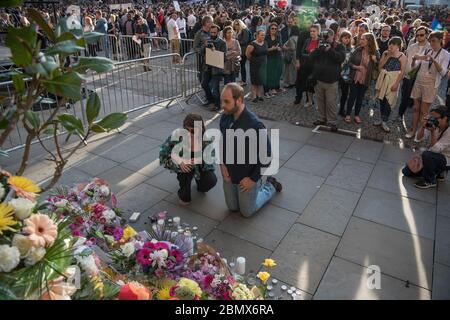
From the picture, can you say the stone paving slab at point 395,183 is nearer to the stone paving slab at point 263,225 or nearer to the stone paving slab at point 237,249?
the stone paving slab at point 263,225

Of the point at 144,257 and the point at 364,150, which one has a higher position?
the point at 144,257

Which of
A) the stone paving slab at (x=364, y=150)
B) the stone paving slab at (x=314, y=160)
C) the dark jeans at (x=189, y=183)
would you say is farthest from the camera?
the stone paving slab at (x=364, y=150)

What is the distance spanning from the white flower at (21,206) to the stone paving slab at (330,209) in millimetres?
3304

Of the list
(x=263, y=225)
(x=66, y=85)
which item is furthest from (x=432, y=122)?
(x=66, y=85)

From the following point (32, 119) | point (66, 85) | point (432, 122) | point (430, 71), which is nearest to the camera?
point (66, 85)

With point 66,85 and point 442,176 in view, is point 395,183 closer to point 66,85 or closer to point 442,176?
point 442,176

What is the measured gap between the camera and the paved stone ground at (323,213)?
3.47 m

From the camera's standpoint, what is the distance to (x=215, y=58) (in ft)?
25.1

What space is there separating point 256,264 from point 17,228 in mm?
2510

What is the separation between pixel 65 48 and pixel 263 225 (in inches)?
127

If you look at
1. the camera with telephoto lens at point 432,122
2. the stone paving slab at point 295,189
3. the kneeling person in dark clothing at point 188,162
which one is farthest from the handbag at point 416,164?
the kneeling person in dark clothing at point 188,162

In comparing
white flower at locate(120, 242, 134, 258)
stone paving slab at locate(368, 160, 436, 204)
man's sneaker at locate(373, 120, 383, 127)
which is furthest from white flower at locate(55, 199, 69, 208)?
man's sneaker at locate(373, 120, 383, 127)

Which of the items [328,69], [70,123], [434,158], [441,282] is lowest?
[441,282]
